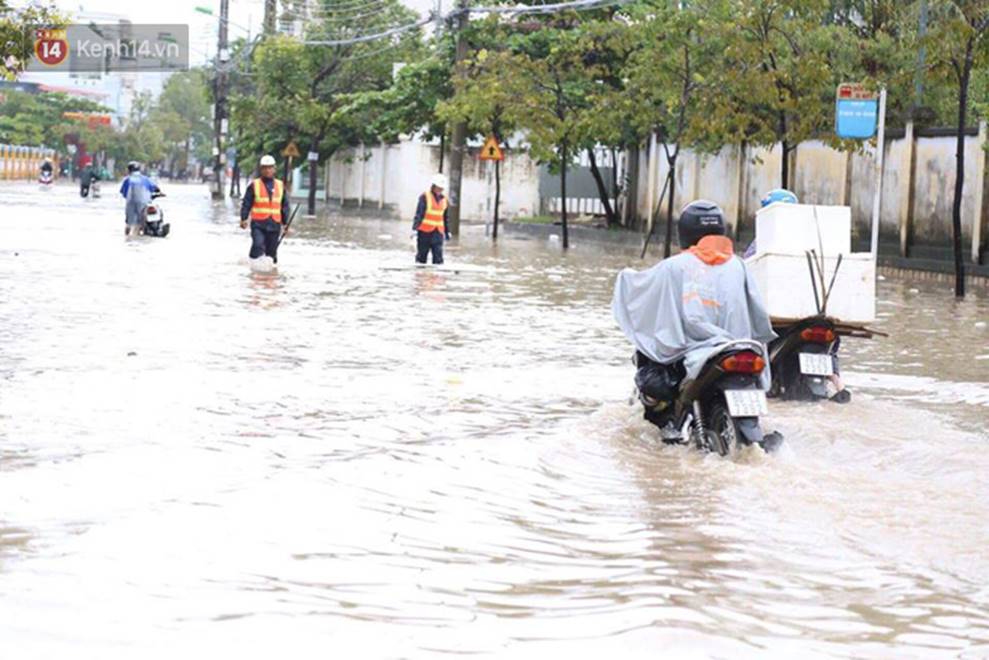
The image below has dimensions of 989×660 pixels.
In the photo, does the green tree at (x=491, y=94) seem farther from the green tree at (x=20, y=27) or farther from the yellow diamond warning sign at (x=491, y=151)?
the green tree at (x=20, y=27)

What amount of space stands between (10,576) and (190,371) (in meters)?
6.41

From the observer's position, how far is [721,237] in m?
9.66

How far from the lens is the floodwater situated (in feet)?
18.4

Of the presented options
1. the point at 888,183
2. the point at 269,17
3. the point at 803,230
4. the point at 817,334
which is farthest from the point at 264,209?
the point at 269,17

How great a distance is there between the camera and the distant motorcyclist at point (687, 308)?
943 centimetres

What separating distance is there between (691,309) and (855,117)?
54.0 feet

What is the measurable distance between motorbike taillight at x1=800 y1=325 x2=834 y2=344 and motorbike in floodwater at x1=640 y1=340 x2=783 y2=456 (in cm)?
239

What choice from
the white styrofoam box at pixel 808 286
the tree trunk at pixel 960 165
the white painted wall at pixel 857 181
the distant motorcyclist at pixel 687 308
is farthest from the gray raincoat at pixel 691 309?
the white painted wall at pixel 857 181

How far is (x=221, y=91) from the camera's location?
67188mm

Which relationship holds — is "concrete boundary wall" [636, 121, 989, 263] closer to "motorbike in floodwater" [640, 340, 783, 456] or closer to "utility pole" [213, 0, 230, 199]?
"motorbike in floodwater" [640, 340, 783, 456]

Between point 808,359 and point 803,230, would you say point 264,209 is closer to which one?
point 803,230

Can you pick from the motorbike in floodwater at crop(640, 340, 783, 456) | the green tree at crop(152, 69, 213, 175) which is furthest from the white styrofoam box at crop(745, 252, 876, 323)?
the green tree at crop(152, 69, 213, 175)

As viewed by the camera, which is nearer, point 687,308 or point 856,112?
point 687,308

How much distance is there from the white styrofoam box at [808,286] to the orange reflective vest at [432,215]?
13980 millimetres
